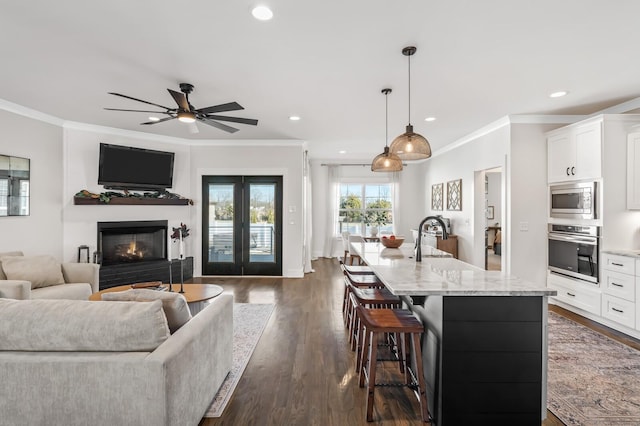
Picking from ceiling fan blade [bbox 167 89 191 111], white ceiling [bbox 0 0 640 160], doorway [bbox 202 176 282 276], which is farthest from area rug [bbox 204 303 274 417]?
white ceiling [bbox 0 0 640 160]

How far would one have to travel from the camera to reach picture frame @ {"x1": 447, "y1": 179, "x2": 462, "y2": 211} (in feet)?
19.8

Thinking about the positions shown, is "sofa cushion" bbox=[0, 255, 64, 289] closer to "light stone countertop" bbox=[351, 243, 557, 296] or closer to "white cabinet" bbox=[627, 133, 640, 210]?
"light stone countertop" bbox=[351, 243, 557, 296]

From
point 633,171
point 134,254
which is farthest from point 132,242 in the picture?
point 633,171

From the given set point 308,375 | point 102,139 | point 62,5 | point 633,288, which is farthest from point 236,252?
point 633,288

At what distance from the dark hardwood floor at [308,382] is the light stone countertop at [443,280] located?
0.86 m

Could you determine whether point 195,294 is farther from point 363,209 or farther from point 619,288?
point 363,209

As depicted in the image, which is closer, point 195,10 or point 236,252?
point 195,10

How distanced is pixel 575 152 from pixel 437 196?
3.34 metres

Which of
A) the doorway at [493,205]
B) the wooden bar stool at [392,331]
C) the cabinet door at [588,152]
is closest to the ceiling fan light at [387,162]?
the wooden bar stool at [392,331]

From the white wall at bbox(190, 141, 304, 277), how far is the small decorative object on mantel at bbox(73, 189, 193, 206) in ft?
1.43

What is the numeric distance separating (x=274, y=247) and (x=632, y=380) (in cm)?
489

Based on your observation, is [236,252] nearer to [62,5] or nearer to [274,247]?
[274,247]

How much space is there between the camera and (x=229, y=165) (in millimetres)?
5914

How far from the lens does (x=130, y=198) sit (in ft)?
17.0
